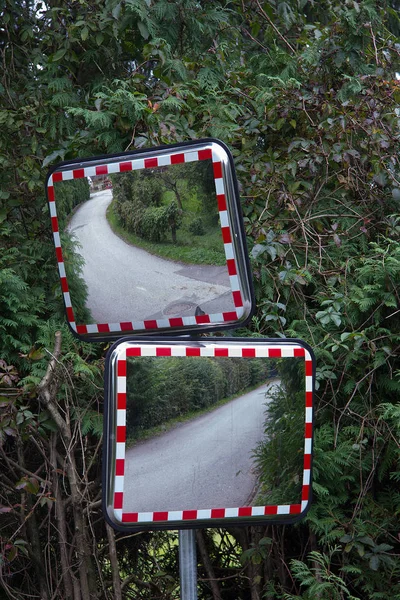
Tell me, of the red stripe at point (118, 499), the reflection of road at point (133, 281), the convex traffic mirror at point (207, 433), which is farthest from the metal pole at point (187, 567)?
the reflection of road at point (133, 281)

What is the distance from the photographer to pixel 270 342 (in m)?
1.86

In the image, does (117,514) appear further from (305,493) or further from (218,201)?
(218,201)

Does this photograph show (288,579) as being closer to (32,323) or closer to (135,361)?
(32,323)

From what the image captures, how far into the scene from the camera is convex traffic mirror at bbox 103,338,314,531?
69.0 inches

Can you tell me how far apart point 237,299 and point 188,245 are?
0.67 feet

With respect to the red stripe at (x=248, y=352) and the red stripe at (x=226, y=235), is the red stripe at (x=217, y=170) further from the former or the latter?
the red stripe at (x=248, y=352)

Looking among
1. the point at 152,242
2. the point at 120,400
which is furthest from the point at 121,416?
the point at 152,242

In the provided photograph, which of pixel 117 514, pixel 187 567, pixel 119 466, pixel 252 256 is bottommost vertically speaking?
pixel 187 567

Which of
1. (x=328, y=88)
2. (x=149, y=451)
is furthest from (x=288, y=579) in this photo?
(x=328, y=88)

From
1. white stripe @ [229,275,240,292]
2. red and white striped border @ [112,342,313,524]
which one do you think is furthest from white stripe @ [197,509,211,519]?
white stripe @ [229,275,240,292]

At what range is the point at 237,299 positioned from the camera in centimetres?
177

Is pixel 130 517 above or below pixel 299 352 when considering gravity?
below

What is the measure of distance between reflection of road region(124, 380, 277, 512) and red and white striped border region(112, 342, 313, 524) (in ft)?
0.05

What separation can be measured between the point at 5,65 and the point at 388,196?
7.74 ft
